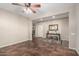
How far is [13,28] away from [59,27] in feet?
4.04

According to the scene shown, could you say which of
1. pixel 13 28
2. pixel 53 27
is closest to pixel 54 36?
pixel 53 27

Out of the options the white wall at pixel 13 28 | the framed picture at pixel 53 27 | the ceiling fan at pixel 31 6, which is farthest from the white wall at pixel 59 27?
the ceiling fan at pixel 31 6

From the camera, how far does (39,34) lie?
238cm

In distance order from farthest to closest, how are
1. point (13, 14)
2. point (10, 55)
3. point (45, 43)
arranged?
point (45, 43), point (13, 14), point (10, 55)

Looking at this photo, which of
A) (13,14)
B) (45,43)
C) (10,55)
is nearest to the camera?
(10,55)

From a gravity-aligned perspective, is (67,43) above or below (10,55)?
above

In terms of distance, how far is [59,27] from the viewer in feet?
7.69

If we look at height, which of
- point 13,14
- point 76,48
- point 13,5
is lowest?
point 76,48

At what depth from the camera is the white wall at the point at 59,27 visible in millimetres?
2258

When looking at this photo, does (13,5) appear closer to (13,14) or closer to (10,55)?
(13,14)

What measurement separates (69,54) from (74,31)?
61cm

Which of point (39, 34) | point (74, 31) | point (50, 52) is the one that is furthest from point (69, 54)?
point (39, 34)

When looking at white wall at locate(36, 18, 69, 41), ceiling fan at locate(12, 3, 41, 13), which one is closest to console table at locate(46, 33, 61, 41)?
white wall at locate(36, 18, 69, 41)

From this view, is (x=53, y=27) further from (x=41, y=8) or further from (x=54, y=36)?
(x=41, y=8)
